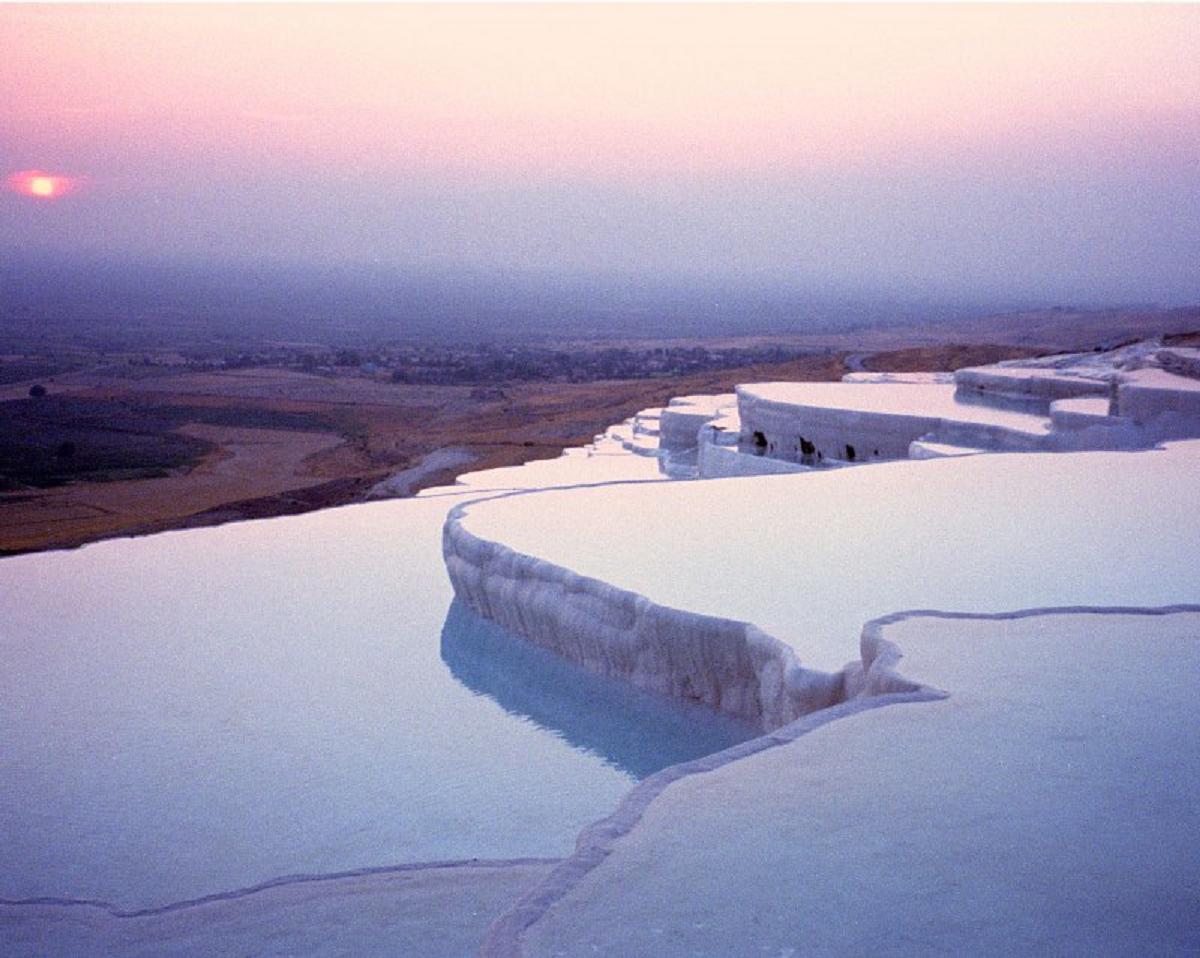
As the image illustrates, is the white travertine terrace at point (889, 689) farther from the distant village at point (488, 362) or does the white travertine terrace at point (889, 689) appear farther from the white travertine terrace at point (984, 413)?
the distant village at point (488, 362)

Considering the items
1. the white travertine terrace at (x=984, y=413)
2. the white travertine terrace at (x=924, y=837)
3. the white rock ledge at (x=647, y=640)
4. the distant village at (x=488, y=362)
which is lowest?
the distant village at (x=488, y=362)

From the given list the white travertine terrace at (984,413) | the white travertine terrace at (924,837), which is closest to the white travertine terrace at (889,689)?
the white travertine terrace at (924,837)

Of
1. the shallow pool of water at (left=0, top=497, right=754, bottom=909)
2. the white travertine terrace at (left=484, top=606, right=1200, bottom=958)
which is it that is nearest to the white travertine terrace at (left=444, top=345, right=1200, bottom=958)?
the white travertine terrace at (left=484, top=606, right=1200, bottom=958)

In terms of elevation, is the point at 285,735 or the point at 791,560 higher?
the point at 791,560

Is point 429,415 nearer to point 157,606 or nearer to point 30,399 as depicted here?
point 30,399

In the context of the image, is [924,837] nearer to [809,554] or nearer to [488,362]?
[809,554]

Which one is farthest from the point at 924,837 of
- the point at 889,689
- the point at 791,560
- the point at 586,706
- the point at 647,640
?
the point at 791,560
